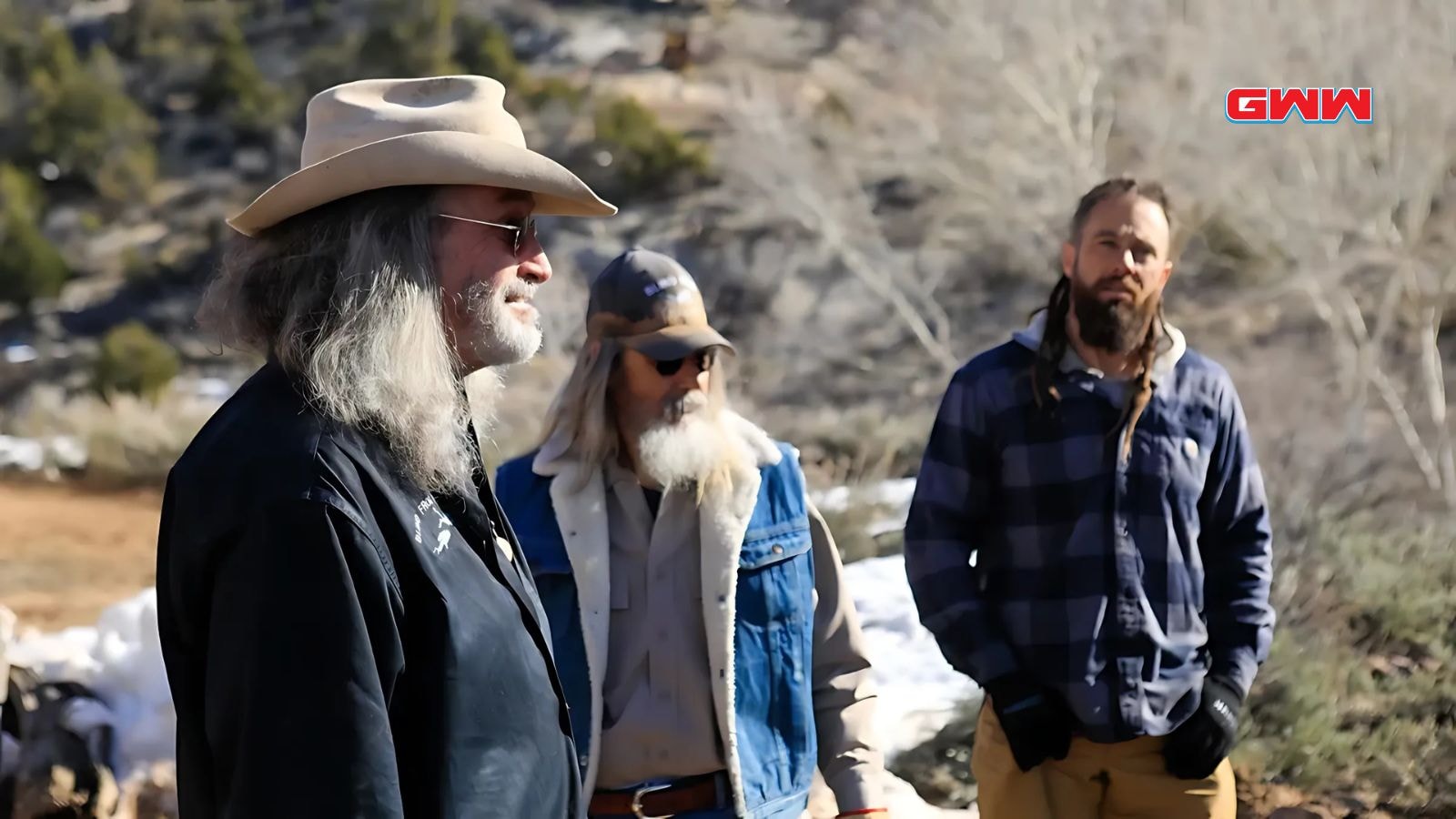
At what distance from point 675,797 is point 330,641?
1.37 meters

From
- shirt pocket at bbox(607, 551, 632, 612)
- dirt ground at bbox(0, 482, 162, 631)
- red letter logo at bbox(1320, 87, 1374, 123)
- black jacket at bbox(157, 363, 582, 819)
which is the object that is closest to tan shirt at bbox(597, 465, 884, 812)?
shirt pocket at bbox(607, 551, 632, 612)

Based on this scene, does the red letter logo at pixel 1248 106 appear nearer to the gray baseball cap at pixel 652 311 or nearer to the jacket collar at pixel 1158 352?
the jacket collar at pixel 1158 352

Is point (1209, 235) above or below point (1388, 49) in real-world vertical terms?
below

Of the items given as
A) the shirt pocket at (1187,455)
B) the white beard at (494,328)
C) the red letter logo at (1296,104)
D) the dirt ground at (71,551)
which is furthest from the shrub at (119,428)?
the white beard at (494,328)

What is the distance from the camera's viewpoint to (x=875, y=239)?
1238cm

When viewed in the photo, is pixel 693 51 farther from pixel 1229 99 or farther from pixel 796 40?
pixel 1229 99

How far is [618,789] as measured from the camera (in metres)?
2.73

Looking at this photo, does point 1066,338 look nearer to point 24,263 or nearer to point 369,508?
→ point 369,508

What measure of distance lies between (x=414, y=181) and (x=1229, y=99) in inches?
407

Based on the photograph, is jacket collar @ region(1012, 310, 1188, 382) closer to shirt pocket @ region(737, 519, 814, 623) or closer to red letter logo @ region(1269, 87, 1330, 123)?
shirt pocket @ region(737, 519, 814, 623)

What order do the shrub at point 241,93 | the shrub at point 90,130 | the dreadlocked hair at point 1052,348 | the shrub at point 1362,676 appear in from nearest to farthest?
the dreadlocked hair at point 1052,348
the shrub at point 1362,676
the shrub at point 90,130
the shrub at point 241,93

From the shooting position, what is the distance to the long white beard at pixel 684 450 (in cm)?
285

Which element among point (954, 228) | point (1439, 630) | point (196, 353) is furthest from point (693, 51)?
point (1439, 630)

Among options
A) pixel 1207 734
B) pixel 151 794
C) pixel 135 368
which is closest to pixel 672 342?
pixel 1207 734
